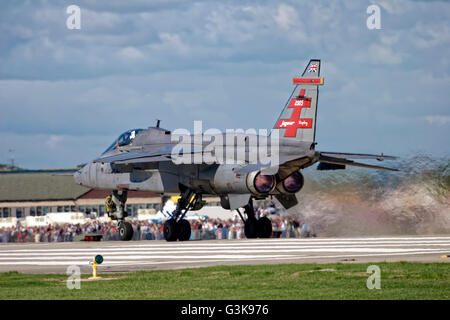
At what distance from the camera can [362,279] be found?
15.8 metres

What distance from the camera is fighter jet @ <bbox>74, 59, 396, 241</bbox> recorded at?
30.4 m

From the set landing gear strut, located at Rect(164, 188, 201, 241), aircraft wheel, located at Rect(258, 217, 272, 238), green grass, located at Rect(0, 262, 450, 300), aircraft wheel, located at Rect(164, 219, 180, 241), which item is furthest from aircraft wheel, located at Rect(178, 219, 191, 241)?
green grass, located at Rect(0, 262, 450, 300)

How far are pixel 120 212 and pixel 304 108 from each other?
10.0 meters

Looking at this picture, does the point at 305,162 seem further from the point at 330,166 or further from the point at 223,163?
the point at 330,166

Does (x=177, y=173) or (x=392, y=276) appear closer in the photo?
(x=392, y=276)

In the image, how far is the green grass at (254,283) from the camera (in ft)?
46.8

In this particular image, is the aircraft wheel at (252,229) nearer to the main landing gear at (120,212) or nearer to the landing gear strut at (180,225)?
the landing gear strut at (180,225)

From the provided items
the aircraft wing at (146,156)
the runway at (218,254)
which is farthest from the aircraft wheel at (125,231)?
the runway at (218,254)

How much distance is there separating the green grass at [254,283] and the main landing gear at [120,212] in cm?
1632

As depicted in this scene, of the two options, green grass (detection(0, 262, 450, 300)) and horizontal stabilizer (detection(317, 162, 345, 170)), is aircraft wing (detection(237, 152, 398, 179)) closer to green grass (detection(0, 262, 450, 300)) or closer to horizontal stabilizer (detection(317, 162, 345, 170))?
horizontal stabilizer (detection(317, 162, 345, 170))

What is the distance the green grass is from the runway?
1849 millimetres
